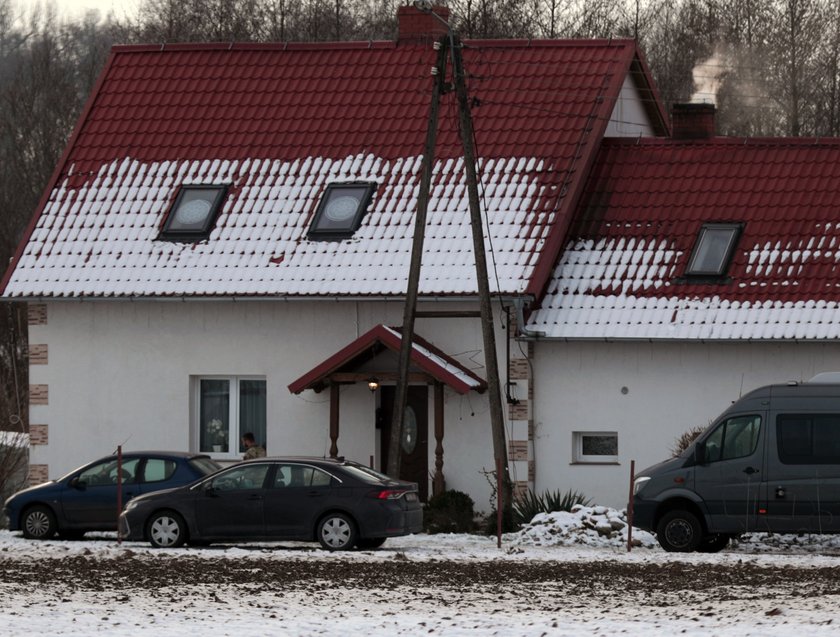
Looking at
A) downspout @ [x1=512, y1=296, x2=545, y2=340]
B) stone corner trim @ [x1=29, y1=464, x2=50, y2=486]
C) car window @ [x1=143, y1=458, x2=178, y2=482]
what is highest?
downspout @ [x1=512, y1=296, x2=545, y2=340]

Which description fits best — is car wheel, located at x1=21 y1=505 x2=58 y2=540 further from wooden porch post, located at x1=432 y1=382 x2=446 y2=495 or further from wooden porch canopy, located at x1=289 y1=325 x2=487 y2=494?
wooden porch post, located at x1=432 y1=382 x2=446 y2=495

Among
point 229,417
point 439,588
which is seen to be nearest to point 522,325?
point 229,417

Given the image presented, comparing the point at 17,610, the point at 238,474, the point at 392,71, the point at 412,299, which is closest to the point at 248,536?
the point at 238,474

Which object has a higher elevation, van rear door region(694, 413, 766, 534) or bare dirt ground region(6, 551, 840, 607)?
van rear door region(694, 413, 766, 534)

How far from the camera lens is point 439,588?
20938 millimetres

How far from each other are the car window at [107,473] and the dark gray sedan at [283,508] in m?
1.66

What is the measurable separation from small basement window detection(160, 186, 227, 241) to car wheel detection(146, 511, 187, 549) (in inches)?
306

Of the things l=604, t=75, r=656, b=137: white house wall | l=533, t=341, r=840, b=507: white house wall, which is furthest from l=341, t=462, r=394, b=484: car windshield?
l=604, t=75, r=656, b=137: white house wall

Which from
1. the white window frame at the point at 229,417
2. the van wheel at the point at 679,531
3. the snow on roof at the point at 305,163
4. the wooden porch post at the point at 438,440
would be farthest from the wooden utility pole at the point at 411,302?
the van wheel at the point at 679,531

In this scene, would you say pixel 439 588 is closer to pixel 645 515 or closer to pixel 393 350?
pixel 645 515

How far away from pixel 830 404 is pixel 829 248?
605cm

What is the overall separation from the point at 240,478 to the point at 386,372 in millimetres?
5259

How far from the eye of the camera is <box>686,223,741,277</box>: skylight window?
102ft

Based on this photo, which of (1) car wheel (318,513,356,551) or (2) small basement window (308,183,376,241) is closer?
(1) car wheel (318,513,356,551)
